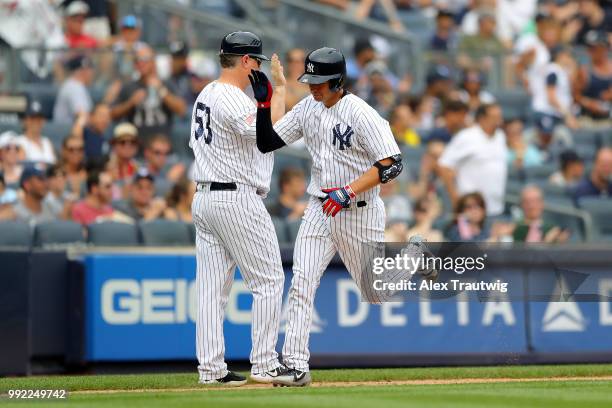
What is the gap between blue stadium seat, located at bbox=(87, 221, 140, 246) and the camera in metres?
11.4

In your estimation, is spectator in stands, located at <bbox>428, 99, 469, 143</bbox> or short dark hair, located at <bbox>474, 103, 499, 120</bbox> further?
spectator in stands, located at <bbox>428, 99, 469, 143</bbox>

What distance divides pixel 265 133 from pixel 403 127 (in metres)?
7.10

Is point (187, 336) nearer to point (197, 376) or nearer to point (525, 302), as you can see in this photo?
point (197, 376)

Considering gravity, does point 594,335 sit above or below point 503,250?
below

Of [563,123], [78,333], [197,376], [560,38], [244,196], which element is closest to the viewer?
[244,196]

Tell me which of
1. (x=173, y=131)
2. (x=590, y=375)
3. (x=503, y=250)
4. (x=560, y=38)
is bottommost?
(x=590, y=375)

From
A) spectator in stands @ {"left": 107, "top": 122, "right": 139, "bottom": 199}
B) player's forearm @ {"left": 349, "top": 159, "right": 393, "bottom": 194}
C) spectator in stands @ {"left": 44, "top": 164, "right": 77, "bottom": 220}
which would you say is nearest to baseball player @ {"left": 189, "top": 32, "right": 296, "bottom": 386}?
player's forearm @ {"left": 349, "top": 159, "right": 393, "bottom": 194}

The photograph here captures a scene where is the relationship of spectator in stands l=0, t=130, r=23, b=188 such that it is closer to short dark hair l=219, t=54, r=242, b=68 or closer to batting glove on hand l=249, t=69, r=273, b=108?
short dark hair l=219, t=54, r=242, b=68

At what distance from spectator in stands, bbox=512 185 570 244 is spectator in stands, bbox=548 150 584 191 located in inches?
60.0

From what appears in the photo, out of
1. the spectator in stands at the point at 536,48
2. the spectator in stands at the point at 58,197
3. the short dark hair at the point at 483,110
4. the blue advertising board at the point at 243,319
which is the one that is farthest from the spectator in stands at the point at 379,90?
the blue advertising board at the point at 243,319

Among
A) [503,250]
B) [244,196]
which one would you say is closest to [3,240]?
[244,196]

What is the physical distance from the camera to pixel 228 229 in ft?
28.0

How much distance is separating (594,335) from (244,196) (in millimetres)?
3818

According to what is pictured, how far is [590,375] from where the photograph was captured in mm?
9570
